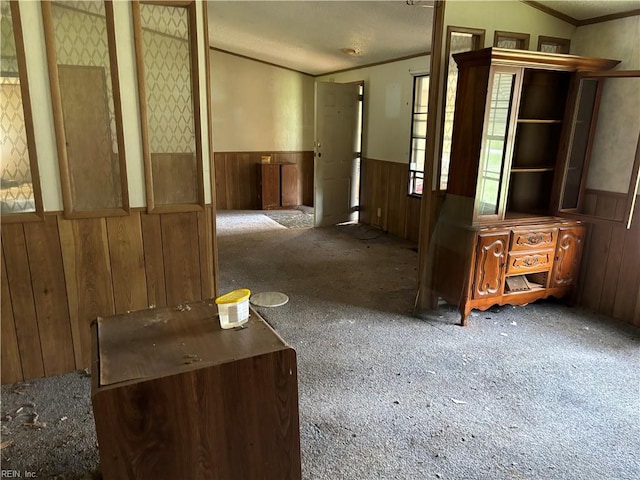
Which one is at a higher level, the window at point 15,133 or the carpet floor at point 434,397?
the window at point 15,133

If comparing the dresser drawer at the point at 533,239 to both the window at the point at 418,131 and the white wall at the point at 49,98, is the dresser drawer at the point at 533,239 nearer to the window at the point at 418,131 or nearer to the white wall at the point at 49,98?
the window at the point at 418,131

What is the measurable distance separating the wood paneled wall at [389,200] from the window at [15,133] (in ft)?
12.8

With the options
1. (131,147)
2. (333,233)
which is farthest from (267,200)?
(131,147)

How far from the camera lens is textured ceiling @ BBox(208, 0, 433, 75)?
3969 mm

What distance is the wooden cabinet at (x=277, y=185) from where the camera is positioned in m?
7.58

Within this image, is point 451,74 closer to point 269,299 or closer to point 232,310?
point 269,299

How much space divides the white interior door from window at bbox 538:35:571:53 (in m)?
2.95

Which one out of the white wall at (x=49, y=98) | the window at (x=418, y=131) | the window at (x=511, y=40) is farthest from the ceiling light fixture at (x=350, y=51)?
the white wall at (x=49, y=98)

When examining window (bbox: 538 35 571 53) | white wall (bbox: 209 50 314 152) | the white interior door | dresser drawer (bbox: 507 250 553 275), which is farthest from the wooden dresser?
white wall (bbox: 209 50 314 152)

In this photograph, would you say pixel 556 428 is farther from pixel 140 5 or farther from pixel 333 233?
pixel 333 233

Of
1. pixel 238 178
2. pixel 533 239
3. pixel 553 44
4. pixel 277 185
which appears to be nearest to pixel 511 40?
pixel 553 44

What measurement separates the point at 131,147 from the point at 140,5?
30.0 inches

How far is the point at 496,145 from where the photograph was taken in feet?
10.4

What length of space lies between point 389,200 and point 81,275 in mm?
4109
